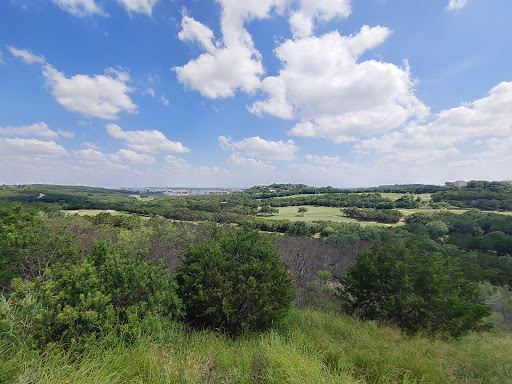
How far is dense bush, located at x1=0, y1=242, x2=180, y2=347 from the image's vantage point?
2.86 meters

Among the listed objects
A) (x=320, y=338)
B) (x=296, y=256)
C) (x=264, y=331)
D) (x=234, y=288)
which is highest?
(x=234, y=288)

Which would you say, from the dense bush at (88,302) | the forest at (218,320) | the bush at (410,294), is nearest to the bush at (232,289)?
the forest at (218,320)

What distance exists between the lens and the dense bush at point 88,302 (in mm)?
2855

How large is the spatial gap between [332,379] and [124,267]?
4019 mm

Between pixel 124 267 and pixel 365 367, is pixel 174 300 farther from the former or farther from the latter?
pixel 365 367

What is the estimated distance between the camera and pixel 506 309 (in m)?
17.1

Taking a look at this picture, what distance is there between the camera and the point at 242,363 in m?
3.11

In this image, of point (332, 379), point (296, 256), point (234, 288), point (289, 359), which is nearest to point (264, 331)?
point (234, 288)

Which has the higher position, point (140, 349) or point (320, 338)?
point (140, 349)

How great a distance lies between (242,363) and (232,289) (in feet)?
7.33

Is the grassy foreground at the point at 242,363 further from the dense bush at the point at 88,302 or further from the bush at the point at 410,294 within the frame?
the bush at the point at 410,294

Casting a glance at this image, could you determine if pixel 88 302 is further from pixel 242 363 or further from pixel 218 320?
pixel 218 320

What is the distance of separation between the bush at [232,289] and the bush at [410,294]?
17.6 feet

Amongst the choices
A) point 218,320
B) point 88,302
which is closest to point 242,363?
point 218,320
